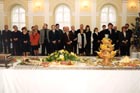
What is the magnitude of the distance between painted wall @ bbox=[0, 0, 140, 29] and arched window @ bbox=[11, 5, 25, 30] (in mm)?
391

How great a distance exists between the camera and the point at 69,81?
5.07 metres

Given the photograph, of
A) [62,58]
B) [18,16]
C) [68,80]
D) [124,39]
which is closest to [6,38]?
[18,16]

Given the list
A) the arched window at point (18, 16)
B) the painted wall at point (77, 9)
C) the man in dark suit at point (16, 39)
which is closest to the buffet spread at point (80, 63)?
the man in dark suit at point (16, 39)

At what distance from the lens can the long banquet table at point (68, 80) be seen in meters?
5.02

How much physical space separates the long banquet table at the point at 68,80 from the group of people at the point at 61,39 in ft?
20.3

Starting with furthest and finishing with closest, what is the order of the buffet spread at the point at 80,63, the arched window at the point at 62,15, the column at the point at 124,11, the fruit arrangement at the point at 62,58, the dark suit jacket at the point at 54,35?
the arched window at the point at 62,15, the column at the point at 124,11, the dark suit jacket at the point at 54,35, the fruit arrangement at the point at 62,58, the buffet spread at the point at 80,63

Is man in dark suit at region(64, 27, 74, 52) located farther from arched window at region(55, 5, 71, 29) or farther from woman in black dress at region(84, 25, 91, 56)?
arched window at region(55, 5, 71, 29)

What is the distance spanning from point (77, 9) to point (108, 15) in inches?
69.3

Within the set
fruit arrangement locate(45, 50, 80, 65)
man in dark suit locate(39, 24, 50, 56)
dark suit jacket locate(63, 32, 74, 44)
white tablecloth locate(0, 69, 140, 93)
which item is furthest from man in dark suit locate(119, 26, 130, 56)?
white tablecloth locate(0, 69, 140, 93)

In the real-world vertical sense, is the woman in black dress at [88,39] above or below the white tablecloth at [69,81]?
above

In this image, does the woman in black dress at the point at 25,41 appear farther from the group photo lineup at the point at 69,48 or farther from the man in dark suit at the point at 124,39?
the man in dark suit at the point at 124,39

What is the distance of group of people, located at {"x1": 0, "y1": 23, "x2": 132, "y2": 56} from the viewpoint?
1129cm

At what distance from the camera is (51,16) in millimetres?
14562

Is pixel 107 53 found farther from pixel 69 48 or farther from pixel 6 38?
pixel 6 38
